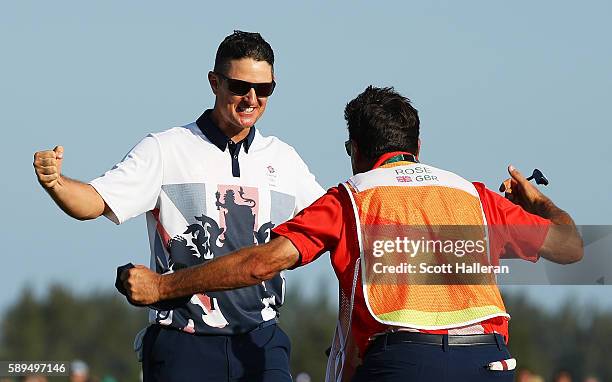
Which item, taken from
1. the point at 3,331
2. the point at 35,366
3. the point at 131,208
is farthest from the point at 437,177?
the point at 3,331

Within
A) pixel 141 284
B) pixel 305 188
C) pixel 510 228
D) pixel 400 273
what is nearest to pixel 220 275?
pixel 141 284

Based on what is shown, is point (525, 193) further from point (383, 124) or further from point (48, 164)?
point (48, 164)

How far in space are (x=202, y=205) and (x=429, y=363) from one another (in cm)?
197

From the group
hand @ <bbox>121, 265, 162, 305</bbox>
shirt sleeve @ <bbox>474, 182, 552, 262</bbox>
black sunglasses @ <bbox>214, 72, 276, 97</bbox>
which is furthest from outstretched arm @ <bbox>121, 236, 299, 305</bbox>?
black sunglasses @ <bbox>214, 72, 276, 97</bbox>

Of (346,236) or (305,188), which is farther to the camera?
(305,188)

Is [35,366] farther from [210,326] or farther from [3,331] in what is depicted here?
[3,331]

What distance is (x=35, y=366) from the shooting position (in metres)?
13.7

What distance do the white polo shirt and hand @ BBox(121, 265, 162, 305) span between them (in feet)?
3.85

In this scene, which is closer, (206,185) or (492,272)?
(492,272)

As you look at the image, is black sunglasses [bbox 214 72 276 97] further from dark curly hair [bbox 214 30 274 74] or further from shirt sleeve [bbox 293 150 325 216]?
shirt sleeve [bbox 293 150 325 216]

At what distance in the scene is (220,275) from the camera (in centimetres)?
718

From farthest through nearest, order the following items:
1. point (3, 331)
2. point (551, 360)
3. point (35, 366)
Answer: point (551, 360)
point (3, 331)
point (35, 366)

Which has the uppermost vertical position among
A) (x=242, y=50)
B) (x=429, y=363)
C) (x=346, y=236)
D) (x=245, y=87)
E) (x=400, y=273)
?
(x=242, y=50)

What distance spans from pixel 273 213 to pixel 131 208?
0.86m
